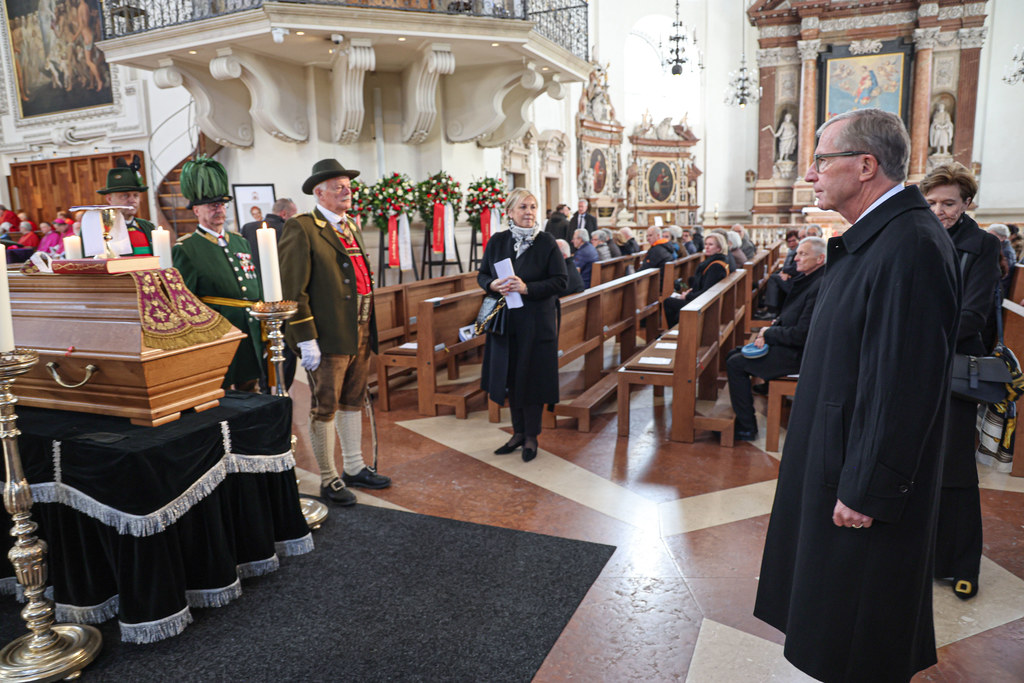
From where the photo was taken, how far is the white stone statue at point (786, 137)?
18.7m

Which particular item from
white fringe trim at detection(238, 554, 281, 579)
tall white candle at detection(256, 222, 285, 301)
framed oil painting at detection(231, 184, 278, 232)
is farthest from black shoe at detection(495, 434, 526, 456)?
framed oil painting at detection(231, 184, 278, 232)

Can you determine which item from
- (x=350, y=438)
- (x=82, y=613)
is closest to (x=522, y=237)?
(x=350, y=438)

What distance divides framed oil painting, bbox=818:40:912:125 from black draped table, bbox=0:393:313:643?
18.3 meters

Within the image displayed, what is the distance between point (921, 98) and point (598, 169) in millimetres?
8073

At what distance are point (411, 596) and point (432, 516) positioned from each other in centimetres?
74

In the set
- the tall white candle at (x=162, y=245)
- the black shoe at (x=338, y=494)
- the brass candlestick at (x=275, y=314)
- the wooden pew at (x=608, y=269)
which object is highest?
the tall white candle at (x=162, y=245)

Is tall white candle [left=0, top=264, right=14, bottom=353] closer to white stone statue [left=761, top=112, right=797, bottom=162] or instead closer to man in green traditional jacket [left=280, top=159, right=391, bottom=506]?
man in green traditional jacket [left=280, top=159, right=391, bottom=506]

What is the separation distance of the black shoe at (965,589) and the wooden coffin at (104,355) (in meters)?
2.81

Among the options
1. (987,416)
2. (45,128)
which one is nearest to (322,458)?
(987,416)

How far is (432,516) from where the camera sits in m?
3.41

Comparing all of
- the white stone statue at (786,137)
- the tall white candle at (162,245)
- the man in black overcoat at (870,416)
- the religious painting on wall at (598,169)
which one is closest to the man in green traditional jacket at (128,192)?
→ the tall white candle at (162,245)

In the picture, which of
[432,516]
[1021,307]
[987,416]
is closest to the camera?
[432,516]

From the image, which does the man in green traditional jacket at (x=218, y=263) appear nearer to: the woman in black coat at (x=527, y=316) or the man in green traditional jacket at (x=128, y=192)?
the man in green traditional jacket at (x=128, y=192)

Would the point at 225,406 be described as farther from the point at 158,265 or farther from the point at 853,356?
the point at 853,356
